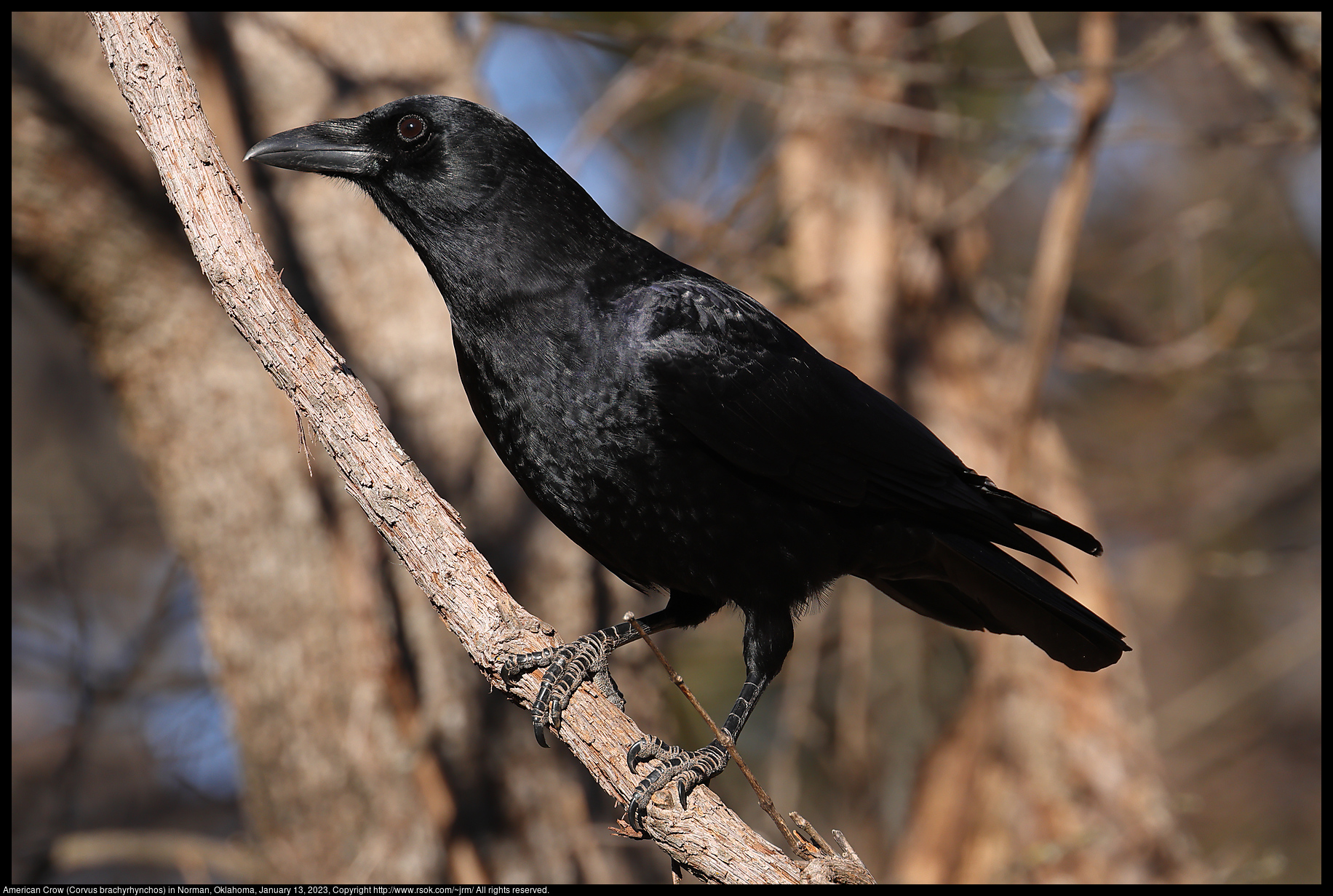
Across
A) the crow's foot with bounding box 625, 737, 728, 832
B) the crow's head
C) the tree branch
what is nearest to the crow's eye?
the crow's head

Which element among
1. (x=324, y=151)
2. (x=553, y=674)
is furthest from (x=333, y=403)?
(x=324, y=151)

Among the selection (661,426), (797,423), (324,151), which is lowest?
(661,426)

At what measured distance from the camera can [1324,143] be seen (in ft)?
13.5

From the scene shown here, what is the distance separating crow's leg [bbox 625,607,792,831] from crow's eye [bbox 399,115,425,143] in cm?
163

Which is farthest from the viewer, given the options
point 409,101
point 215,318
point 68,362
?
point 68,362

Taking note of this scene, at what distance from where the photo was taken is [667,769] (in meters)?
2.32

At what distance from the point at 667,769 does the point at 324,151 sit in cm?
190

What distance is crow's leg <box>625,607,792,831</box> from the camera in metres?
2.23

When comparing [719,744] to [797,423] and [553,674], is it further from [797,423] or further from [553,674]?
[797,423]

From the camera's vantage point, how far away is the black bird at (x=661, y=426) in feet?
8.42

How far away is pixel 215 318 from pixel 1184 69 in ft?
29.8

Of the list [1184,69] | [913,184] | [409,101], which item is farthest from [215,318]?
[1184,69]

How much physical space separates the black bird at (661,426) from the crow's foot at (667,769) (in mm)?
10
